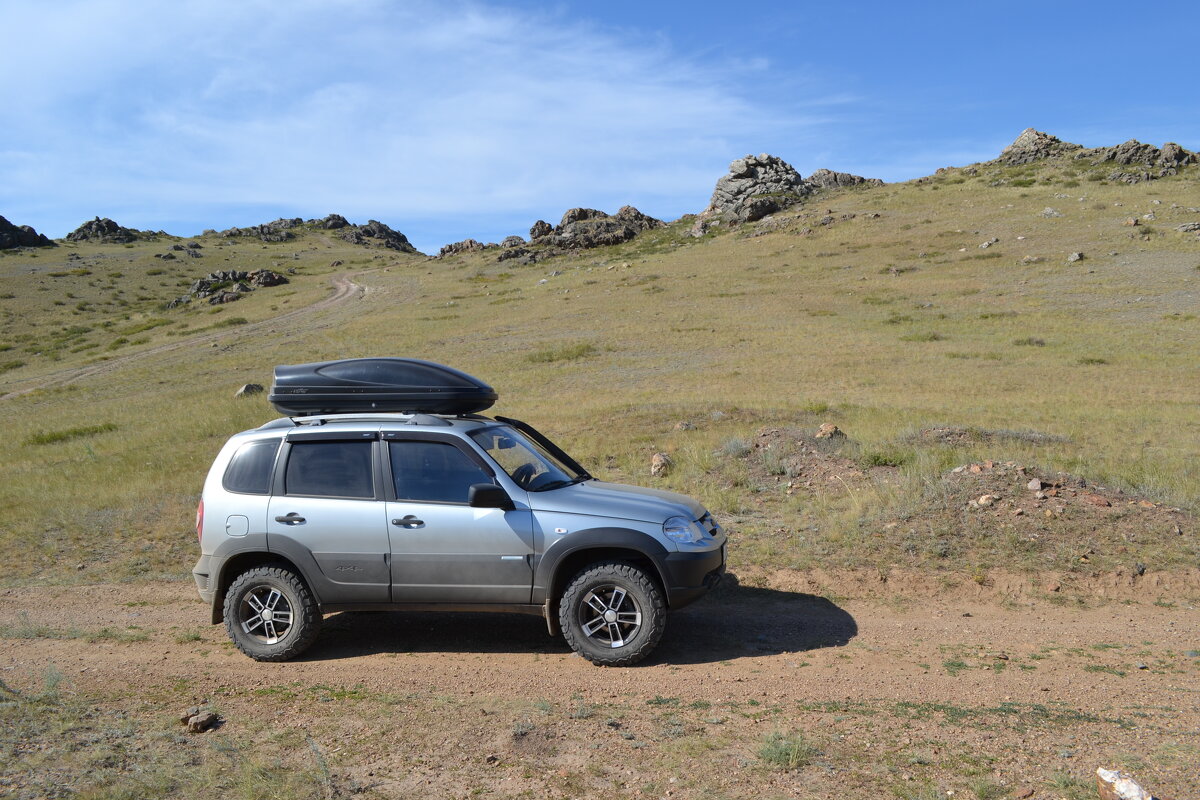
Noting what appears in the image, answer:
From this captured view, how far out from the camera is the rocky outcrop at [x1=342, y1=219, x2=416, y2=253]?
442 ft

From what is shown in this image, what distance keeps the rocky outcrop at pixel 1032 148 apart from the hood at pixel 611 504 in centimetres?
8209

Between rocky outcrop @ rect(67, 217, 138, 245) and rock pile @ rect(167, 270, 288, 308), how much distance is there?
49.5m

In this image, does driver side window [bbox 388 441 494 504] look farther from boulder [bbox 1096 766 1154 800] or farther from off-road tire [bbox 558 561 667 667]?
boulder [bbox 1096 766 1154 800]

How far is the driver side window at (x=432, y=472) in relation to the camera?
619 cm

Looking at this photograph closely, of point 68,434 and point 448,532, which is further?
point 68,434

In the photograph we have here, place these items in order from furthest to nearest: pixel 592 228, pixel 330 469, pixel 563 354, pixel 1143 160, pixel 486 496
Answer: pixel 592 228, pixel 1143 160, pixel 563 354, pixel 330 469, pixel 486 496

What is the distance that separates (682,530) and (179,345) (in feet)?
147

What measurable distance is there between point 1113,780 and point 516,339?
32153mm

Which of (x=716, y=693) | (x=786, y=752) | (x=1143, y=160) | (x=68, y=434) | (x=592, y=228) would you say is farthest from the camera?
(x=592, y=228)

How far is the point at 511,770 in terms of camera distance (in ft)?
13.5

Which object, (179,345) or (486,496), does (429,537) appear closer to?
(486,496)

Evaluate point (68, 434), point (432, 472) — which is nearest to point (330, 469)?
point (432, 472)

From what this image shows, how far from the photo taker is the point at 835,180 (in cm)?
8400

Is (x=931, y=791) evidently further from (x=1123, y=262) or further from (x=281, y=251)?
(x=281, y=251)
